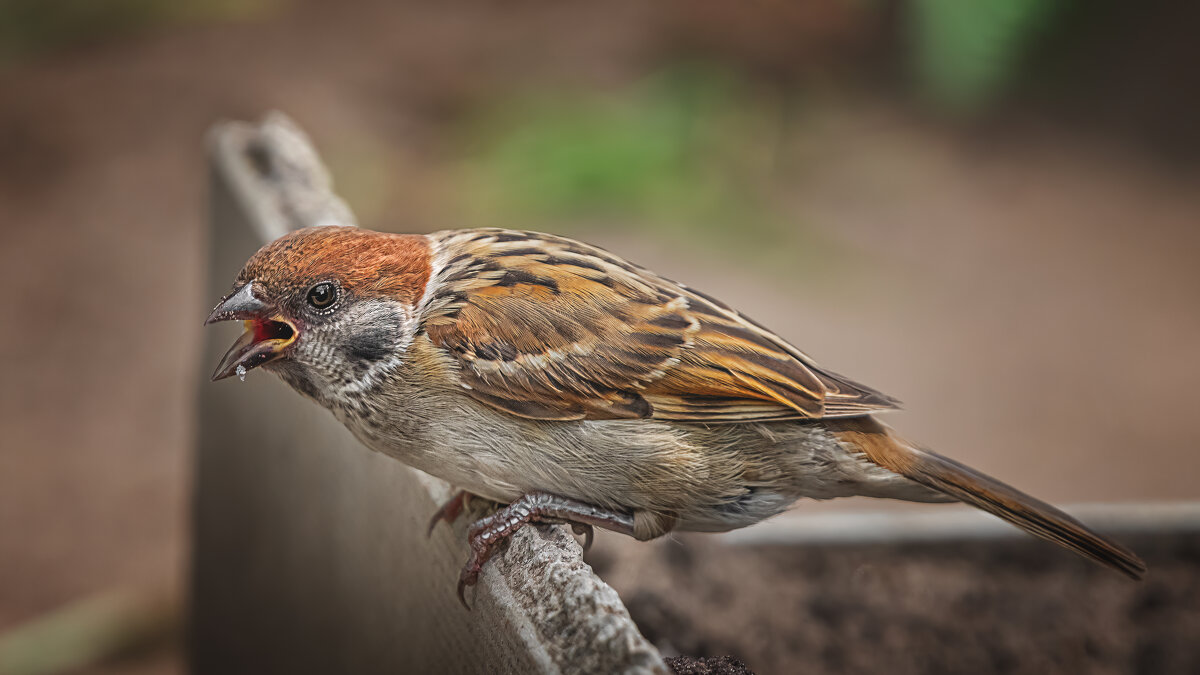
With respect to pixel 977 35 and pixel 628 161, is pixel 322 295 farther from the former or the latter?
pixel 977 35

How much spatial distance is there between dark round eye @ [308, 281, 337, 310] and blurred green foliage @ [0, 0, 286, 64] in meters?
5.73

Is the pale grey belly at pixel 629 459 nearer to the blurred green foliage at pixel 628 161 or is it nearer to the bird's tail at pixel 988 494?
the bird's tail at pixel 988 494

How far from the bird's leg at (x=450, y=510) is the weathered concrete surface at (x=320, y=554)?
0.06 feet

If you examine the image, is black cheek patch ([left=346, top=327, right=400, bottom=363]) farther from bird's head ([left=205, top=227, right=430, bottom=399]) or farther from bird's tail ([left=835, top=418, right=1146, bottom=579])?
bird's tail ([left=835, top=418, right=1146, bottom=579])

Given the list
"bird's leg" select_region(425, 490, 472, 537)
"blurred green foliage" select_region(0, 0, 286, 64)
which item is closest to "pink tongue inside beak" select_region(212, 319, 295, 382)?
"bird's leg" select_region(425, 490, 472, 537)

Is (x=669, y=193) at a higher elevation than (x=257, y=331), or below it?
higher

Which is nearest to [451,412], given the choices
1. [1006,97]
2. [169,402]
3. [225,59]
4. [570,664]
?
[570,664]

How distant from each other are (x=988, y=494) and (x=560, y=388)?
0.84m

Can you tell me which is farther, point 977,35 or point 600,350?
point 977,35

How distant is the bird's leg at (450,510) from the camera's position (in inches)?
87.0

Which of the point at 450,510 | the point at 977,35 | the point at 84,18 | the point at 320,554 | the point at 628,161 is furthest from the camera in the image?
the point at 84,18

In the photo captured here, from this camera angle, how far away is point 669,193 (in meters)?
6.72

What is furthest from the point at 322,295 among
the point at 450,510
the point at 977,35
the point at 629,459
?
the point at 977,35

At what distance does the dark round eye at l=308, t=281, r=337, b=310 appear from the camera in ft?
7.13
